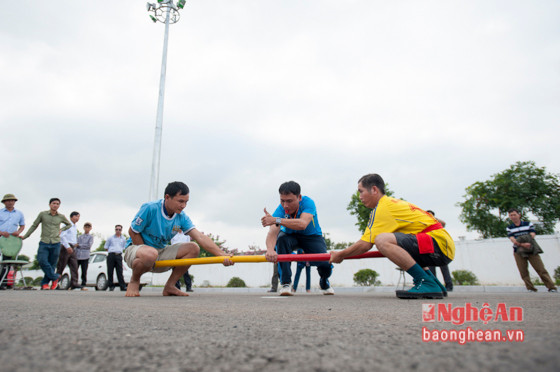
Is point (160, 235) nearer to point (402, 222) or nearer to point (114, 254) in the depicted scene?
point (402, 222)

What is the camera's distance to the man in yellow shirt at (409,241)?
12.3ft

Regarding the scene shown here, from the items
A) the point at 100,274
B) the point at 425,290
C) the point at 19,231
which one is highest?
the point at 19,231

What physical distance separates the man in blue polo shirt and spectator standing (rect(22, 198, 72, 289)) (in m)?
5.95

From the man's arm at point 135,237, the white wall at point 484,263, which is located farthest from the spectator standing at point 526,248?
the man's arm at point 135,237

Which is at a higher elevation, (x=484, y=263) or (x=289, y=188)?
(x=289, y=188)

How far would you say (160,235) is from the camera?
16.1 ft

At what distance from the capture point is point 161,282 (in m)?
22.1

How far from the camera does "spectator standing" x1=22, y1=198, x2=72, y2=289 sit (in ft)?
28.1

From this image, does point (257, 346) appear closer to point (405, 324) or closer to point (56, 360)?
point (56, 360)

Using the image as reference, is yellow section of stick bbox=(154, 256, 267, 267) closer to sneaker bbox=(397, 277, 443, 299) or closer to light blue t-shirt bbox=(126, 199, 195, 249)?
light blue t-shirt bbox=(126, 199, 195, 249)

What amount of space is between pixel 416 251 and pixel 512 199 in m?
29.5

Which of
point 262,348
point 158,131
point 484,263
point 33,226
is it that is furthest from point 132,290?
point 484,263

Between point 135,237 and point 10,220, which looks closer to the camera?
point 135,237

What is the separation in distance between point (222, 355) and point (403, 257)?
2.96 metres
